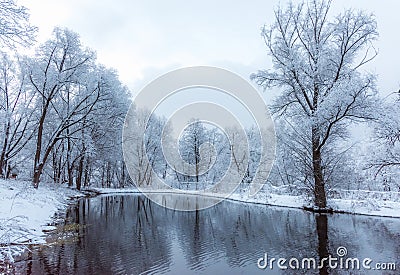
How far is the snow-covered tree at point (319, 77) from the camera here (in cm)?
1717

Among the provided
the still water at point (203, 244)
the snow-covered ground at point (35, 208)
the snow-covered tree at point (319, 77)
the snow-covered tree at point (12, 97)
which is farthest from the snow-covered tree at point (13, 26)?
the snow-covered tree at point (12, 97)

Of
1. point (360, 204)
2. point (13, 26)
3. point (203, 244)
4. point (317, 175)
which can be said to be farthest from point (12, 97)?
point (360, 204)

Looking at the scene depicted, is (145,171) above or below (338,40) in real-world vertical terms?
below

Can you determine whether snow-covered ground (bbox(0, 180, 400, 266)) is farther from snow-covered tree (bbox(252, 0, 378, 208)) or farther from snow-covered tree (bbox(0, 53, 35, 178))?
snow-covered tree (bbox(0, 53, 35, 178))

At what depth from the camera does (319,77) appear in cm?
1962

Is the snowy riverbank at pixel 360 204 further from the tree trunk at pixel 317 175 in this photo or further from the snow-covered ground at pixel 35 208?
the tree trunk at pixel 317 175

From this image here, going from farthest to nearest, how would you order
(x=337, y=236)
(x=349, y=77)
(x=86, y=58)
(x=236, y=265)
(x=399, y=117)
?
1. (x=86, y=58)
2. (x=349, y=77)
3. (x=399, y=117)
4. (x=337, y=236)
5. (x=236, y=265)

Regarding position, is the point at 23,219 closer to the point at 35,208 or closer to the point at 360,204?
the point at 35,208

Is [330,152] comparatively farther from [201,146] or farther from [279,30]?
[201,146]

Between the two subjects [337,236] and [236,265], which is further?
[337,236]

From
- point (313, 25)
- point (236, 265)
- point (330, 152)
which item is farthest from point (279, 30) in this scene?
point (236, 265)

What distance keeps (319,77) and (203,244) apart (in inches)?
527

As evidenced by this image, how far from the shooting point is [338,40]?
62.5ft

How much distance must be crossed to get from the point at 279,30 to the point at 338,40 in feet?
12.3
